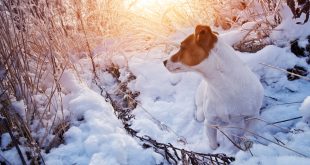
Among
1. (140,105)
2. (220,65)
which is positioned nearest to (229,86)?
(220,65)

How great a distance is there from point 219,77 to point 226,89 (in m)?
0.12

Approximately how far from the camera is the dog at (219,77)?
3137 mm

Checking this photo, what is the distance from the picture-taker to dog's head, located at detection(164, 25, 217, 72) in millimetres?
3109

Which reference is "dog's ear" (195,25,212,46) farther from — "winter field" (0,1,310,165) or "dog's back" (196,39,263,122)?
"winter field" (0,1,310,165)

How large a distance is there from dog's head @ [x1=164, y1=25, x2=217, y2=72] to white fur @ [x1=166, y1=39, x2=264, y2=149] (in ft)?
0.09

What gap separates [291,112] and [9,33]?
91.0 inches

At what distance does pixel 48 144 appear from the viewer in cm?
289

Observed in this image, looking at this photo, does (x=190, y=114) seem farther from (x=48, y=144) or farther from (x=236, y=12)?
(x=236, y=12)

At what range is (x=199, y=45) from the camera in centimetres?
312

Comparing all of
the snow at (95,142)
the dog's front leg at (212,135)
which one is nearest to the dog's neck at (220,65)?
the dog's front leg at (212,135)

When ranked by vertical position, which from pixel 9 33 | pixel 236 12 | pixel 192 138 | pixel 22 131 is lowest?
pixel 192 138

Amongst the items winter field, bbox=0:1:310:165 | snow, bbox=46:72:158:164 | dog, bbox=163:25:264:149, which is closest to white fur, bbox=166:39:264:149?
dog, bbox=163:25:264:149

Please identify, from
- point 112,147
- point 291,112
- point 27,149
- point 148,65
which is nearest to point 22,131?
point 27,149

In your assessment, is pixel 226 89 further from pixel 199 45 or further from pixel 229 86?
pixel 199 45
